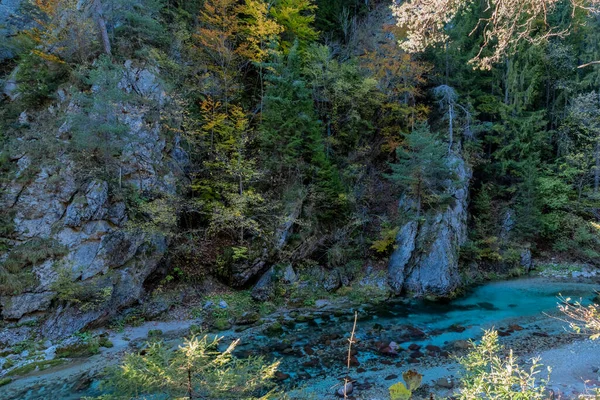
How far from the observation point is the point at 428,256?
1321cm

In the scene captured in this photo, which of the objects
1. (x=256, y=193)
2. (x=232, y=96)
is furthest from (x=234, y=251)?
(x=232, y=96)

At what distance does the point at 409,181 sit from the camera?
13547 millimetres

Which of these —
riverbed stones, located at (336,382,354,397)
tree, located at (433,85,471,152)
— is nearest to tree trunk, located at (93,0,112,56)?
riverbed stones, located at (336,382,354,397)

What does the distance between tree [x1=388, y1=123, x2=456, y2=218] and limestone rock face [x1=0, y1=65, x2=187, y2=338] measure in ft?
32.8

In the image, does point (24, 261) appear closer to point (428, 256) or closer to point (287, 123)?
point (287, 123)

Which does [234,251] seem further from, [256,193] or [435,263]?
[435,263]

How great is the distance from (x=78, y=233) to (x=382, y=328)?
33.1ft

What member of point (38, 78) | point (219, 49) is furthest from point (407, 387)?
point (38, 78)

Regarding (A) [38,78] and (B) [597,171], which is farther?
(B) [597,171]

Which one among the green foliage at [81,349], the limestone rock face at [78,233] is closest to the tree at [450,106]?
the limestone rock face at [78,233]

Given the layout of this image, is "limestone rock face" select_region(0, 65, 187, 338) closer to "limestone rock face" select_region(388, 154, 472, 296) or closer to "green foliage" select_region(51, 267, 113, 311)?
"green foliage" select_region(51, 267, 113, 311)

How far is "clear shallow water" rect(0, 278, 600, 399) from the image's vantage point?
25.2 feet

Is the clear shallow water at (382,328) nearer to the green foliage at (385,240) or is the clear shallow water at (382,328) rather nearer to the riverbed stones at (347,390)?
the riverbed stones at (347,390)

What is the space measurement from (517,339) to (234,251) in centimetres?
967
